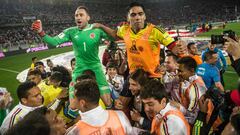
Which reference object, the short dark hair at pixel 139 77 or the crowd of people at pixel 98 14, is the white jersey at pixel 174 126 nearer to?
the short dark hair at pixel 139 77

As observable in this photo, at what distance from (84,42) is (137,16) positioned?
1315mm

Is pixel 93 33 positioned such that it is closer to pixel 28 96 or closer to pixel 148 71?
pixel 148 71

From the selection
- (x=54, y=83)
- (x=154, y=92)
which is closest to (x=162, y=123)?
(x=154, y=92)

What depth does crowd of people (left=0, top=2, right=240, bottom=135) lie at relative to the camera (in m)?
3.07

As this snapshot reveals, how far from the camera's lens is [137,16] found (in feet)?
16.0

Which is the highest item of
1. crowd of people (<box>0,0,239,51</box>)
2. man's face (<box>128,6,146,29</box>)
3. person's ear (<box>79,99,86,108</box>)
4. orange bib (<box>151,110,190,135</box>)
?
crowd of people (<box>0,0,239,51</box>)

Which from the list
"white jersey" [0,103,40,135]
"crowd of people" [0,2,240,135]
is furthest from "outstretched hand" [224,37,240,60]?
"white jersey" [0,103,40,135]

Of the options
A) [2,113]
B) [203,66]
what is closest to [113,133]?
[2,113]

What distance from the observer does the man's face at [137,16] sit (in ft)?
15.9

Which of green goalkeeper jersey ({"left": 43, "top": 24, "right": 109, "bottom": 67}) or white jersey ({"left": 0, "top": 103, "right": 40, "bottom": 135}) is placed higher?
green goalkeeper jersey ({"left": 43, "top": 24, "right": 109, "bottom": 67})

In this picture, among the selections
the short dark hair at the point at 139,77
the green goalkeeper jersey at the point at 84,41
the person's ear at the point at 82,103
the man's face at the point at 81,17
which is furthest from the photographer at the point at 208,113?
the man's face at the point at 81,17

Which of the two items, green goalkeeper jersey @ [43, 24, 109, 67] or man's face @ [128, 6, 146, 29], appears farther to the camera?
green goalkeeper jersey @ [43, 24, 109, 67]

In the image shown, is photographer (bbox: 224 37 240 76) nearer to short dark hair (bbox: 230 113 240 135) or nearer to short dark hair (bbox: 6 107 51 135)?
short dark hair (bbox: 230 113 240 135)

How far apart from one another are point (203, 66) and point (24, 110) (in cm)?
443
